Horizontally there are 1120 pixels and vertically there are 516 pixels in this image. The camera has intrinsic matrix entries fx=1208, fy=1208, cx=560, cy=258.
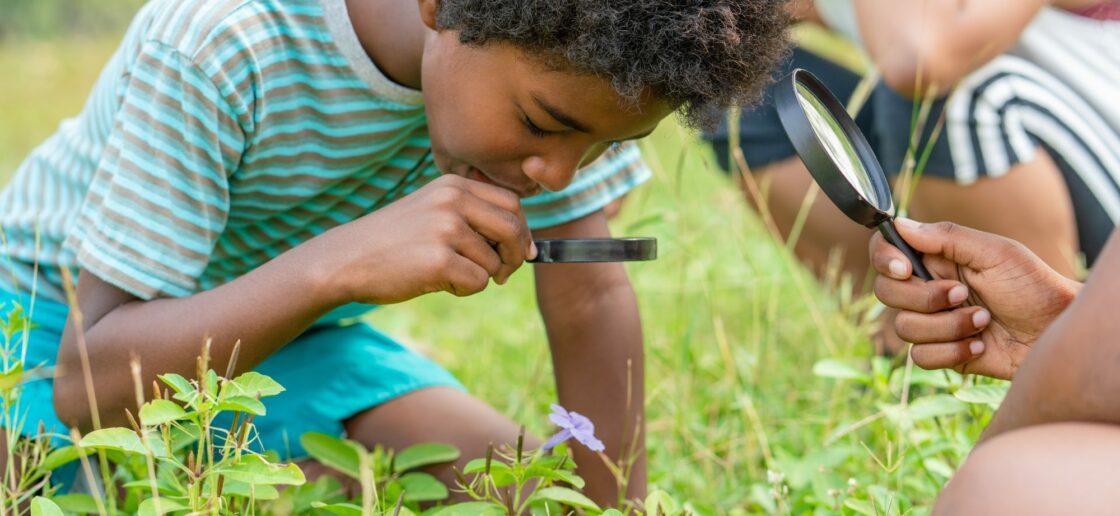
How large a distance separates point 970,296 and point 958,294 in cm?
7

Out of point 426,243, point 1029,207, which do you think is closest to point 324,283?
point 426,243

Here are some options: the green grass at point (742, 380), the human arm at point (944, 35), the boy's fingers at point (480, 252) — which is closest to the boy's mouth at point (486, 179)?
the boy's fingers at point (480, 252)

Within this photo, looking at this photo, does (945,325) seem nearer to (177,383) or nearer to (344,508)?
(344,508)

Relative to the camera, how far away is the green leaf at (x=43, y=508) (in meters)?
1.14

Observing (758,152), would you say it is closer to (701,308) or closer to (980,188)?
(701,308)

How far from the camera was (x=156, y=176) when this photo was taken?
1448mm

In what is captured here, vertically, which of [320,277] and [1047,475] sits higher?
[1047,475]

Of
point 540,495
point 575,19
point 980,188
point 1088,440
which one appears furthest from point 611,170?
point 1088,440

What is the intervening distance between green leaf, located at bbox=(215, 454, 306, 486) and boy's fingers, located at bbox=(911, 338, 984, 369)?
0.68 meters

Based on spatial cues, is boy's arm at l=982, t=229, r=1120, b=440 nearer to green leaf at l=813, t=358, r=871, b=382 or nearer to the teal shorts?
green leaf at l=813, t=358, r=871, b=382

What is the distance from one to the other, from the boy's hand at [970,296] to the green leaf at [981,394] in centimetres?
3

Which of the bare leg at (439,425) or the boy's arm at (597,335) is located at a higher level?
the boy's arm at (597,335)

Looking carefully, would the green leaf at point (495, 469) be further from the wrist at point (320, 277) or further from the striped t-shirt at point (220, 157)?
the striped t-shirt at point (220, 157)

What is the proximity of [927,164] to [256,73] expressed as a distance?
1369mm
